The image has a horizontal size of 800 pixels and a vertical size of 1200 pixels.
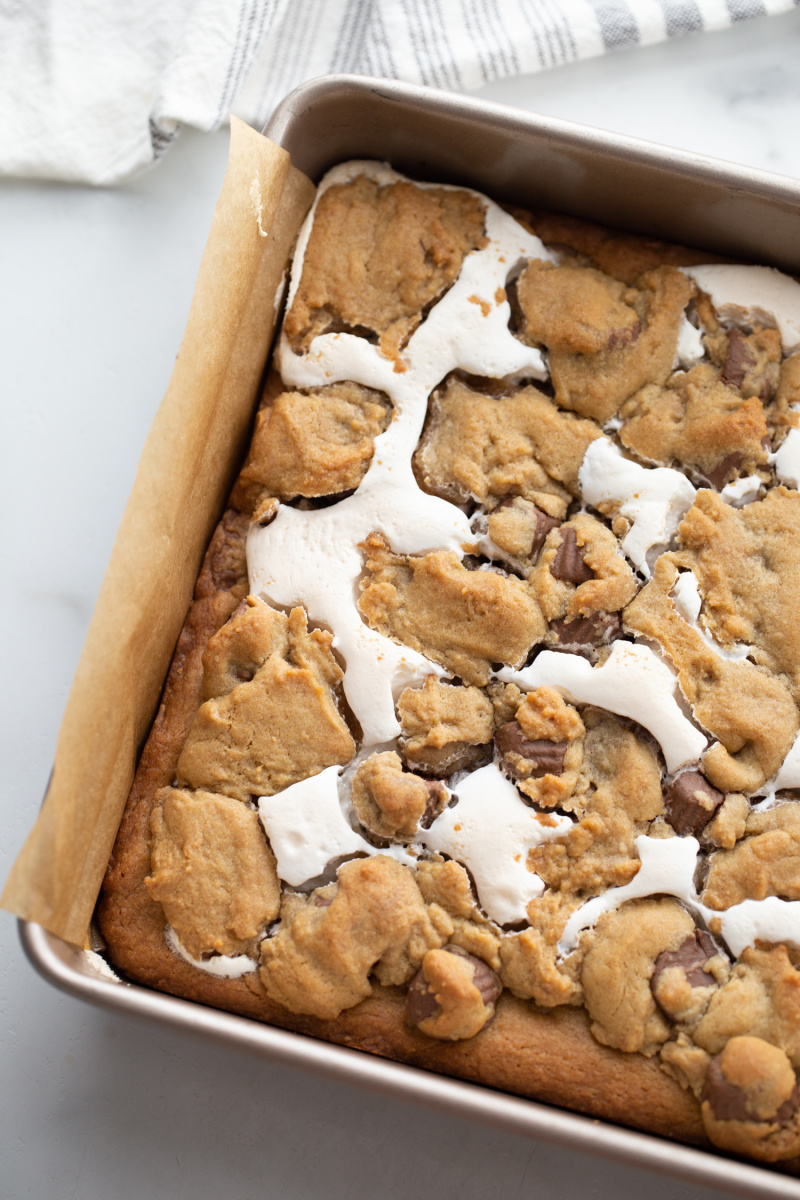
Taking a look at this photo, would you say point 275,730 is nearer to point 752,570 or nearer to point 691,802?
point 691,802

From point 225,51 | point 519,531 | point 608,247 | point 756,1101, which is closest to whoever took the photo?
point 756,1101

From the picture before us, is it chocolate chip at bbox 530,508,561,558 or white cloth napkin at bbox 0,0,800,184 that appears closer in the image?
chocolate chip at bbox 530,508,561,558

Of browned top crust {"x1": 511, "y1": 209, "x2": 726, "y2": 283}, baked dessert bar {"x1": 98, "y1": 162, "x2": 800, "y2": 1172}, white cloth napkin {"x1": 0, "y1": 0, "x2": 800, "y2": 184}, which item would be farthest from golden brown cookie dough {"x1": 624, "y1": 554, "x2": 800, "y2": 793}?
white cloth napkin {"x1": 0, "y1": 0, "x2": 800, "y2": 184}

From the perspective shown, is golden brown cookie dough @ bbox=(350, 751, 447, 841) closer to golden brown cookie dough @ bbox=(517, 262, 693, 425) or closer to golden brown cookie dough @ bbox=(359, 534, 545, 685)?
golden brown cookie dough @ bbox=(359, 534, 545, 685)

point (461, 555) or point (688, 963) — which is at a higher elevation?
point (461, 555)

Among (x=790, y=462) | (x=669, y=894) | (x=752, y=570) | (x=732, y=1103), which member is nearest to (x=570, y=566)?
(x=752, y=570)

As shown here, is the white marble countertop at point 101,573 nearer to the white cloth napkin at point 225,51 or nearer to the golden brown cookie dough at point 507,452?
the white cloth napkin at point 225,51
